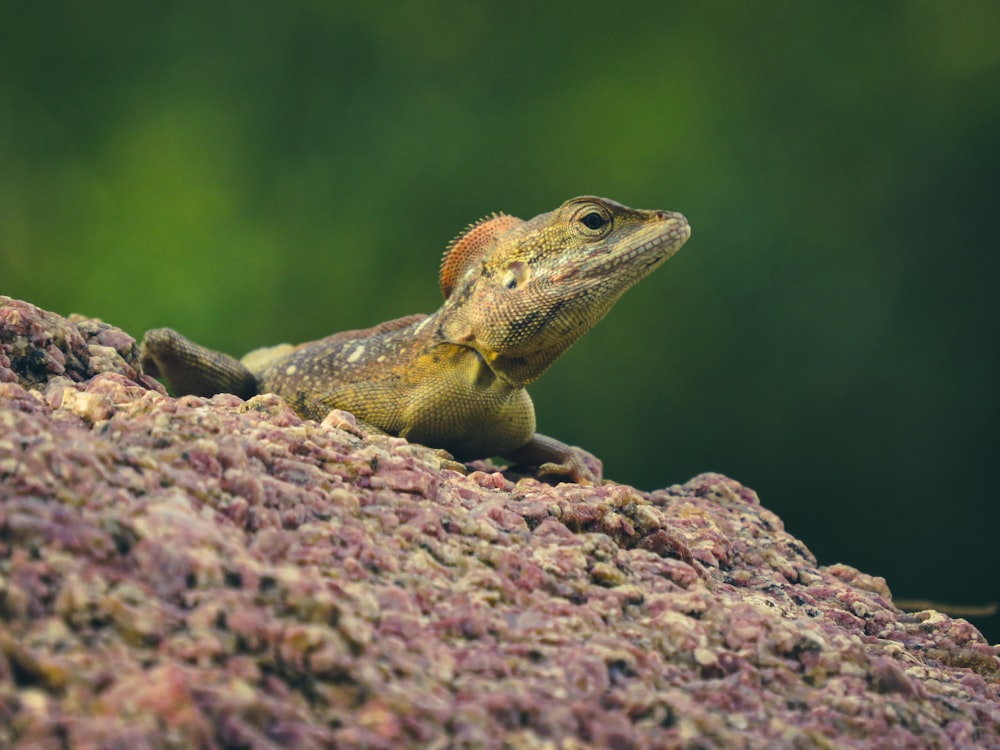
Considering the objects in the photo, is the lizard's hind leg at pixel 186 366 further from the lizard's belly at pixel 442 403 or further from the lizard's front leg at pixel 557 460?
the lizard's front leg at pixel 557 460

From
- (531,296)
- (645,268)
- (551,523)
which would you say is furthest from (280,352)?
(551,523)

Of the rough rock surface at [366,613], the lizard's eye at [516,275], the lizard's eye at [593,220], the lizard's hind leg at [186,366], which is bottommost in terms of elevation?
the rough rock surface at [366,613]

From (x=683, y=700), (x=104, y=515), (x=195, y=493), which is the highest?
(x=195, y=493)

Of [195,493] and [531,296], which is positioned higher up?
[531,296]

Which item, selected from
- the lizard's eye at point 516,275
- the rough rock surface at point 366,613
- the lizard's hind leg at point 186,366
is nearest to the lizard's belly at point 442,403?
the lizard's eye at point 516,275

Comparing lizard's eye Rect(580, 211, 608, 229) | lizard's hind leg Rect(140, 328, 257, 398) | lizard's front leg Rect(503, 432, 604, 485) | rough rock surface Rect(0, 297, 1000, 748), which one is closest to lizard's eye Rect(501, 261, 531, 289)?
lizard's eye Rect(580, 211, 608, 229)

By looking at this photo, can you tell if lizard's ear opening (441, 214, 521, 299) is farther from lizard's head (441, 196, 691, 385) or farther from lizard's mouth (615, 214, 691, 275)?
lizard's mouth (615, 214, 691, 275)

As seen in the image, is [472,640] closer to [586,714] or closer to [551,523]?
[586,714]
